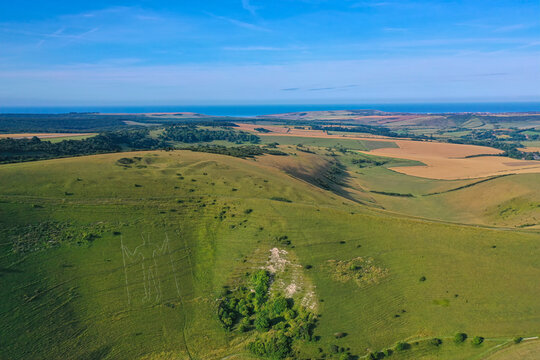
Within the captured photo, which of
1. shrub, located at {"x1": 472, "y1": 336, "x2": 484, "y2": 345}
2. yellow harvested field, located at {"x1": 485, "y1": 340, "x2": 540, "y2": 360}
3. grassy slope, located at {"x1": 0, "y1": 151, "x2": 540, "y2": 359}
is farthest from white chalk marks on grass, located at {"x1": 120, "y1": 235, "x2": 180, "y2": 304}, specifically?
yellow harvested field, located at {"x1": 485, "y1": 340, "x2": 540, "y2": 360}

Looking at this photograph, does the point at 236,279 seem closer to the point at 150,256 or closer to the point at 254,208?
the point at 150,256

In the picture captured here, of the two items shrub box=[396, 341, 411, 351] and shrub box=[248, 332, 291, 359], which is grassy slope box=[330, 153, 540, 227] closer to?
shrub box=[396, 341, 411, 351]

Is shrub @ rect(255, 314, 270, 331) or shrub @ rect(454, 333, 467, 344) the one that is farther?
shrub @ rect(255, 314, 270, 331)

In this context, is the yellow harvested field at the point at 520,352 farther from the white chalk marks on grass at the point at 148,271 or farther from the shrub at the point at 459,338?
the white chalk marks on grass at the point at 148,271

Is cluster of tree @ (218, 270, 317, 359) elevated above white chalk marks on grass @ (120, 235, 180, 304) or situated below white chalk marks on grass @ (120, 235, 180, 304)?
below

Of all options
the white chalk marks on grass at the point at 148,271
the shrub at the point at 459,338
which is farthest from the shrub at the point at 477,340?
the white chalk marks on grass at the point at 148,271

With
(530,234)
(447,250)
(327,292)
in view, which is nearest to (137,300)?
(327,292)
